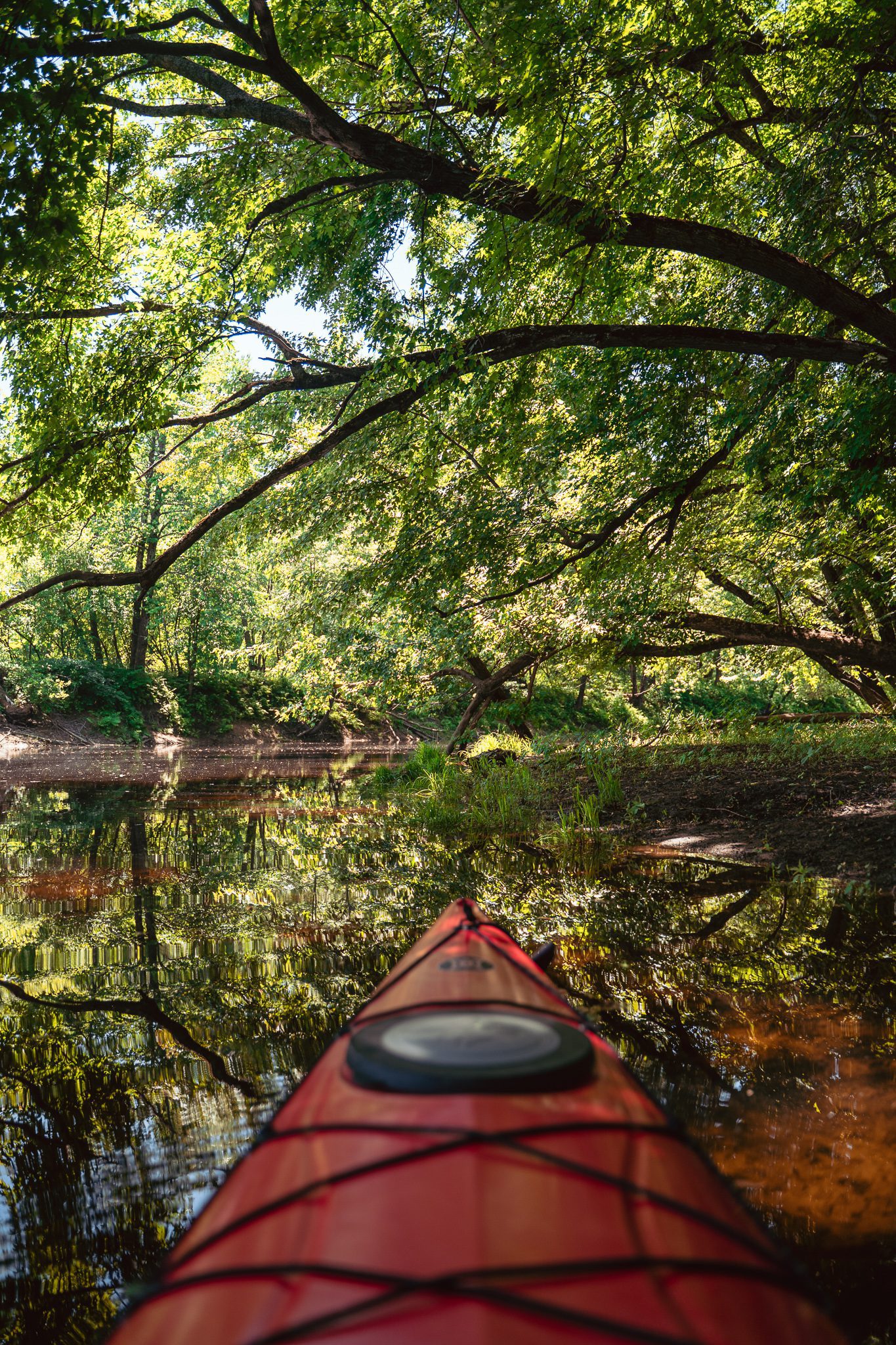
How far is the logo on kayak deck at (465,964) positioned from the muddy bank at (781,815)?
12.7 feet

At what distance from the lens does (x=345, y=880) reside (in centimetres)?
577

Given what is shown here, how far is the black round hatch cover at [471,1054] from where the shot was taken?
4.76 feet

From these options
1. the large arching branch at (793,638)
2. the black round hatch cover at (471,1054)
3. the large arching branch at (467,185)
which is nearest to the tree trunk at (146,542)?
the large arching branch at (793,638)

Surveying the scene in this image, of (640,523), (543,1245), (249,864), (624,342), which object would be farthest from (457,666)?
(543,1245)

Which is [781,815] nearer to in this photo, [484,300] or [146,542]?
[484,300]

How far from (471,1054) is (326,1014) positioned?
1846 millimetres

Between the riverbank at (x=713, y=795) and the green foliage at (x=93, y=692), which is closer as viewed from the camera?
the riverbank at (x=713, y=795)

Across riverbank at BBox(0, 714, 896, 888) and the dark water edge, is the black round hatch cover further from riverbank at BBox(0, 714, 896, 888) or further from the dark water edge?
riverbank at BBox(0, 714, 896, 888)

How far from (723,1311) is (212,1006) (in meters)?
2.79

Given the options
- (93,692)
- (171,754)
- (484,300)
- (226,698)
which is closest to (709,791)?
(484,300)

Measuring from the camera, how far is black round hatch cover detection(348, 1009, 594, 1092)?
4.76 feet

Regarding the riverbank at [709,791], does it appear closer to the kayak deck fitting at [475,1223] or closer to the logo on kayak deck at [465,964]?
the logo on kayak deck at [465,964]

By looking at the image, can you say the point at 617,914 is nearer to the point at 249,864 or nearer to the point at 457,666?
the point at 249,864

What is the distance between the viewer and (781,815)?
684 centimetres
